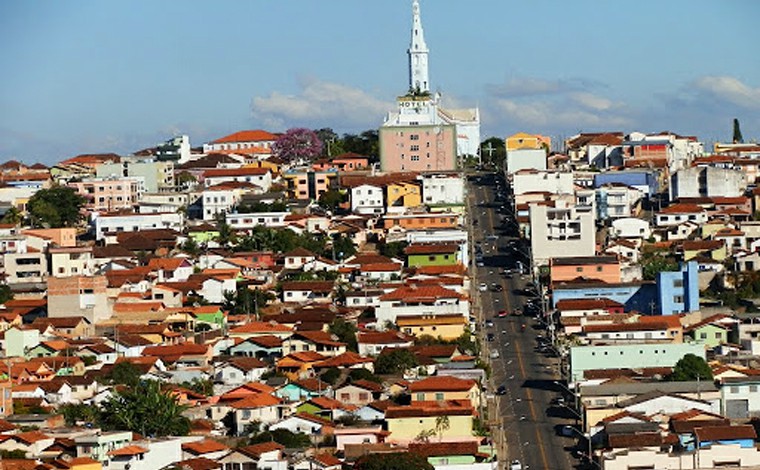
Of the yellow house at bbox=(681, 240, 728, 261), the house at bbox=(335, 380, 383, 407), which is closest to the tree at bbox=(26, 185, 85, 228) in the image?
the yellow house at bbox=(681, 240, 728, 261)

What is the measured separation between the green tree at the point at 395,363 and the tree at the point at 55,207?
19.7 meters

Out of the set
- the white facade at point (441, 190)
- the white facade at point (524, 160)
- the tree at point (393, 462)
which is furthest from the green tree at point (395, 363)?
the white facade at point (524, 160)

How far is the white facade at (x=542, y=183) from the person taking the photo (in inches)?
2057

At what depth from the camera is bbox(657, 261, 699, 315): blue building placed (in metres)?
40.7

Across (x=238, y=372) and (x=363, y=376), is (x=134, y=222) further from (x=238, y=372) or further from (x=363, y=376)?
(x=363, y=376)

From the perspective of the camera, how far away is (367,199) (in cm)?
5312

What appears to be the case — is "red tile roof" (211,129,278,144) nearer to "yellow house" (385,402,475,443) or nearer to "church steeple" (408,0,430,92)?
"church steeple" (408,0,430,92)

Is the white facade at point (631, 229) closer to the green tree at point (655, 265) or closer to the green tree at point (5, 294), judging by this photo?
the green tree at point (655, 265)

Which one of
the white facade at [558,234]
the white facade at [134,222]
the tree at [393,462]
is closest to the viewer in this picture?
the tree at [393,462]

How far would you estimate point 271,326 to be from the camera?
3928cm

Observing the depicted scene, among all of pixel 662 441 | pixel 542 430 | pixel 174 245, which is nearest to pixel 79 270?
pixel 174 245

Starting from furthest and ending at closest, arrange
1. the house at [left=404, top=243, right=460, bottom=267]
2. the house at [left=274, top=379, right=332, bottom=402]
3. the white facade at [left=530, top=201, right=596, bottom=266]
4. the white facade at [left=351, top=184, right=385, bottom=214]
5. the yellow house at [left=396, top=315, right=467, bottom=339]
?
the white facade at [left=351, top=184, right=385, bottom=214] → the white facade at [left=530, top=201, right=596, bottom=266] → the house at [left=404, top=243, right=460, bottom=267] → the yellow house at [left=396, top=315, right=467, bottom=339] → the house at [left=274, top=379, right=332, bottom=402]

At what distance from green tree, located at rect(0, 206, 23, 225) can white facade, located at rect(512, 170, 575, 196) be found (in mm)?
12962

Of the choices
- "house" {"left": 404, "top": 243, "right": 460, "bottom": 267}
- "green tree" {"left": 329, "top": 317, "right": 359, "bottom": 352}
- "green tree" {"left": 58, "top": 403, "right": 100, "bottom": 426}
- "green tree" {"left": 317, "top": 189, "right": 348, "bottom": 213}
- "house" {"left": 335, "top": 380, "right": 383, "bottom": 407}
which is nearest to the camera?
"green tree" {"left": 58, "top": 403, "right": 100, "bottom": 426}
